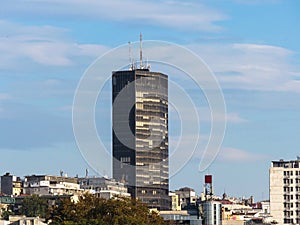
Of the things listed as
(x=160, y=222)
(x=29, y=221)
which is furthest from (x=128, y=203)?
(x=29, y=221)

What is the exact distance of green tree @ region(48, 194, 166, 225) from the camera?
149 meters

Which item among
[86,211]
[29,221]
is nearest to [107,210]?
[86,211]

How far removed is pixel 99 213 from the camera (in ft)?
509

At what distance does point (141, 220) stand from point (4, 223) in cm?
1706

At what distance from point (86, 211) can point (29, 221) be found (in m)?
14.0

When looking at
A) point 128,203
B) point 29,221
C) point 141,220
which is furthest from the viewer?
point 128,203

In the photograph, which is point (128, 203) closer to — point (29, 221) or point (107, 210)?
point (107, 210)

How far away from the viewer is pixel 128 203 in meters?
163

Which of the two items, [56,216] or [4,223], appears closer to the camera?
[4,223]

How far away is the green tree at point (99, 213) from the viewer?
149 m

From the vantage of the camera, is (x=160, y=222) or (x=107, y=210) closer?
(x=107, y=210)

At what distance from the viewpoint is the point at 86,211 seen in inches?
6147

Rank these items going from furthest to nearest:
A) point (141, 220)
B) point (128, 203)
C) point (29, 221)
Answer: point (128, 203) → point (141, 220) → point (29, 221)

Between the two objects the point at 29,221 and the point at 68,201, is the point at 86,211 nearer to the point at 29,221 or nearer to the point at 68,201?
the point at 68,201
